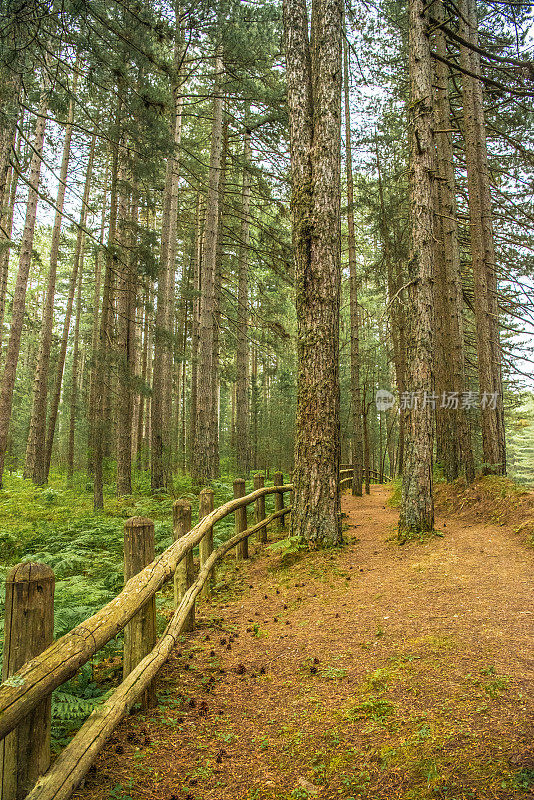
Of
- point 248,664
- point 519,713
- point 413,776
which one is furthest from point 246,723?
point 519,713

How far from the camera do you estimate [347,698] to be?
315 centimetres

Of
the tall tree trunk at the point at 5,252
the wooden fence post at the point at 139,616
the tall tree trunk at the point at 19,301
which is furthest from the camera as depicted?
the tall tree trunk at the point at 19,301

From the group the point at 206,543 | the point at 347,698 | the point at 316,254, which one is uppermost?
the point at 316,254

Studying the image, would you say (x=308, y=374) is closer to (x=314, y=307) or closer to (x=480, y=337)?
(x=314, y=307)

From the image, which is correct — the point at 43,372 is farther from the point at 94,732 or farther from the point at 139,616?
the point at 94,732

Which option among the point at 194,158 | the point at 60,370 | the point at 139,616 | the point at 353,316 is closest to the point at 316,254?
the point at 139,616

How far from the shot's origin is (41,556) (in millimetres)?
6422

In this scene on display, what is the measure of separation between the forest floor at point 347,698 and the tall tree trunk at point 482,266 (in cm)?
471

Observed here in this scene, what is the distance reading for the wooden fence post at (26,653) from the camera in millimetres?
1815

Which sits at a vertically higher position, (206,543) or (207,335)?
(207,335)

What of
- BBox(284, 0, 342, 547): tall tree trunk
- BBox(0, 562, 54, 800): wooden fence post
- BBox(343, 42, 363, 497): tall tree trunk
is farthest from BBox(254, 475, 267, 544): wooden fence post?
BBox(343, 42, 363, 497): tall tree trunk

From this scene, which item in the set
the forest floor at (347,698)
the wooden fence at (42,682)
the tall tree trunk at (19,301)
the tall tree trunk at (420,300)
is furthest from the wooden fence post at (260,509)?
the tall tree trunk at (19,301)

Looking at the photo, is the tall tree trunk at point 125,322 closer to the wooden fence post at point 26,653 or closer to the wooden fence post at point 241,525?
the wooden fence post at point 241,525

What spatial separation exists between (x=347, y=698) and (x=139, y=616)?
157 cm
